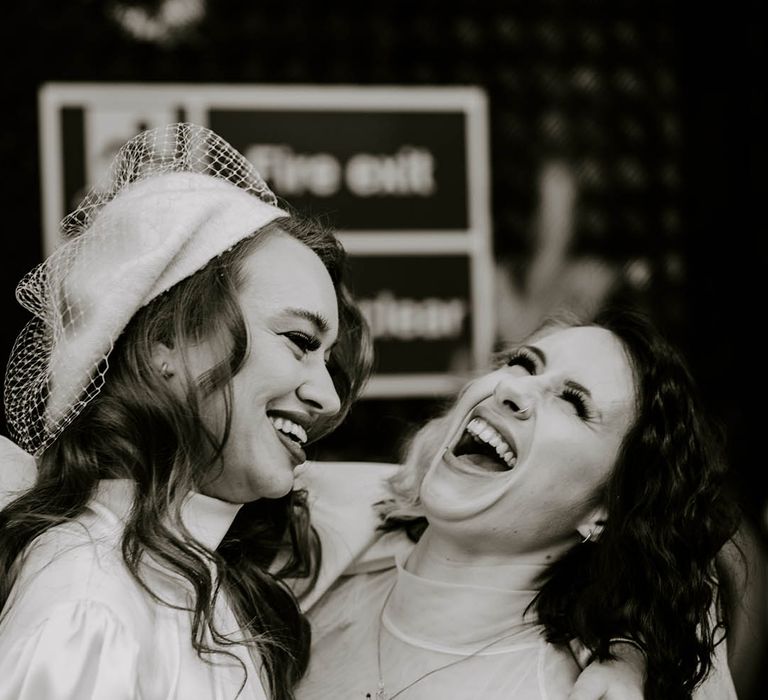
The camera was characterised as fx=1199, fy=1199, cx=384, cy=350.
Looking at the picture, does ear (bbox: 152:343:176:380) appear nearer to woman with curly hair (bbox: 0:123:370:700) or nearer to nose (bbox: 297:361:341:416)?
woman with curly hair (bbox: 0:123:370:700)

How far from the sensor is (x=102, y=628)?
65.8 inches

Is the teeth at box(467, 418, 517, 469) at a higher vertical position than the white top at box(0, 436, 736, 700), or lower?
higher

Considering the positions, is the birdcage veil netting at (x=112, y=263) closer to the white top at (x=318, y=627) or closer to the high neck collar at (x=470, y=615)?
the white top at (x=318, y=627)

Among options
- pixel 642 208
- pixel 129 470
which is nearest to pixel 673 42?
pixel 642 208

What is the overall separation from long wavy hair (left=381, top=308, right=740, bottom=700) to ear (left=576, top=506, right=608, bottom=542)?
0.06ft

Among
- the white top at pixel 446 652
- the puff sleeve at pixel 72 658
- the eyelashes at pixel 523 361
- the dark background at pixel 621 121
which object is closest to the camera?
the puff sleeve at pixel 72 658

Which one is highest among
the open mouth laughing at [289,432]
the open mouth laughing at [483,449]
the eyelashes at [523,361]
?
the eyelashes at [523,361]

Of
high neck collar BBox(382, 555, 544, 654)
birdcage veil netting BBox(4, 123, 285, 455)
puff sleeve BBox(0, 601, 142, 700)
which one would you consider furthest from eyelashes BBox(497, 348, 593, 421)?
puff sleeve BBox(0, 601, 142, 700)

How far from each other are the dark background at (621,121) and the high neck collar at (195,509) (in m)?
1.34

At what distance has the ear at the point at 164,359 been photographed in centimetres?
194

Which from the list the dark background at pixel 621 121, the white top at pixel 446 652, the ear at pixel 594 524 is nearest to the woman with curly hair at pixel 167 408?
the white top at pixel 446 652

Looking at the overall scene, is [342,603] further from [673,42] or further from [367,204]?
[673,42]

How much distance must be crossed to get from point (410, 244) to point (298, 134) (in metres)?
0.43

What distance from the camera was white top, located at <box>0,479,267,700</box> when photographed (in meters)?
1.62
